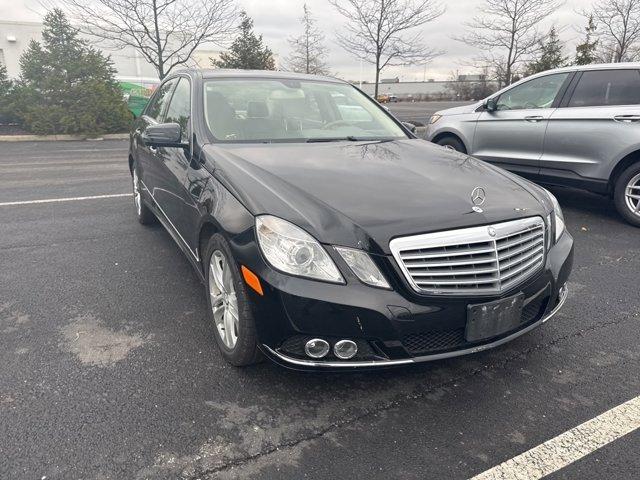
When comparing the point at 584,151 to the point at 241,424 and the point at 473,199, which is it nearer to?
the point at 473,199

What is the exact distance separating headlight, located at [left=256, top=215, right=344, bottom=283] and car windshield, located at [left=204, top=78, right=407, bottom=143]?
1.22 meters

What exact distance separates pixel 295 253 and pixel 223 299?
2.42ft

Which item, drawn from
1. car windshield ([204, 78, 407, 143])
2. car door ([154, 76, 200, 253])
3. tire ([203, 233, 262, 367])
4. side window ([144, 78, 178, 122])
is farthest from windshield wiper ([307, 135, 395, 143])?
side window ([144, 78, 178, 122])

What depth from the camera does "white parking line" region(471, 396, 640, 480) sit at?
2004 mm

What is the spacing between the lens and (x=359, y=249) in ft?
7.16

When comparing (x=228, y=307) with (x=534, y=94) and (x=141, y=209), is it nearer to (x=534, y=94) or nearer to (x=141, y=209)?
(x=141, y=209)

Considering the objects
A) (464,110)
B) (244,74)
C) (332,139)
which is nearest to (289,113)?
(332,139)

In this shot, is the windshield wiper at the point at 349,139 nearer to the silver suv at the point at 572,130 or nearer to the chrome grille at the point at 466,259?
the chrome grille at the point at 466,259

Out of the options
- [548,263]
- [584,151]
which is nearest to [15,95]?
[584,151]

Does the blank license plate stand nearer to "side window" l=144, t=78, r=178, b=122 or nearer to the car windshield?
the car windshield

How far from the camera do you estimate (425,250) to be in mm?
2221

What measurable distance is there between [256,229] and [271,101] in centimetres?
172

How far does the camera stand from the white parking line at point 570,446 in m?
2.00

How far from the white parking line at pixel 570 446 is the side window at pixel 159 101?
3.89m
